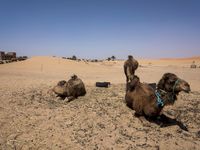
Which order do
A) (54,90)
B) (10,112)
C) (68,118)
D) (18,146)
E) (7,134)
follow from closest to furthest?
1. (18,146)
2. (7,134)
3. (68,118)
4. (10,112)
5. (54,90)

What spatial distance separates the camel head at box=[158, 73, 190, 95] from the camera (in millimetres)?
6891

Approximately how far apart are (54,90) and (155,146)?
5781 millimetres

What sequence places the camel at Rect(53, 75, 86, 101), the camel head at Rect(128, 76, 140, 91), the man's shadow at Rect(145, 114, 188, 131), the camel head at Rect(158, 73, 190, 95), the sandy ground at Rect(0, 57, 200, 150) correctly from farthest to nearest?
the camel at Rect(53, 75, 86, 101) → the camel head at Rect(128, 76, 140, 91) → the man's shadow at Rect(145, 114, 188, 131) → the camel head at Rect(158, 73, 190, 95) → the sandy ground at Rect(0, 57, 200, 150)

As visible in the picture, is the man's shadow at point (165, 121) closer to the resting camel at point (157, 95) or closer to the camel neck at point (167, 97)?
the resting camel at point (157, 95)

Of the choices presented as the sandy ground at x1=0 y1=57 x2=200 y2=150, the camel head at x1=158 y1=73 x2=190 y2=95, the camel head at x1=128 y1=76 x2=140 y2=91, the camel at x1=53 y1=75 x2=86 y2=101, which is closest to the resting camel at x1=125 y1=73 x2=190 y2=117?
the camel head at x1=158 y1=73 x2=190 y2=95

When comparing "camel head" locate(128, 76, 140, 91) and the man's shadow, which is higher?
"camel head" locate(128, 76, 140, 91)

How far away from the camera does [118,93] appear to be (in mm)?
10203

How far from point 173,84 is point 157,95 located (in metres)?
0.59

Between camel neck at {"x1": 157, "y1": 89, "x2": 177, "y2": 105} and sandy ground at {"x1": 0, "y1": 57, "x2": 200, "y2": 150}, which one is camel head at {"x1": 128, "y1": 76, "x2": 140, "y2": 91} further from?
camel neck at {"x1": 157, "y1": 89, "x2": 177, "y2": 105}

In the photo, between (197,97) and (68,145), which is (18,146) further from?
(197,97)

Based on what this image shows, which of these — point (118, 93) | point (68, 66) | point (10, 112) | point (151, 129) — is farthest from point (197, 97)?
point (68, 66)

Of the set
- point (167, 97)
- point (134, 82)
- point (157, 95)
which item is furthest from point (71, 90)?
point (167, 97)

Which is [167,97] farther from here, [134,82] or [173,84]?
[134,82]

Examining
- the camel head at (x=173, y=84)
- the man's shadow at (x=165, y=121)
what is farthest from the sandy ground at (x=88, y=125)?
the camel head at (x=173, y=84)
